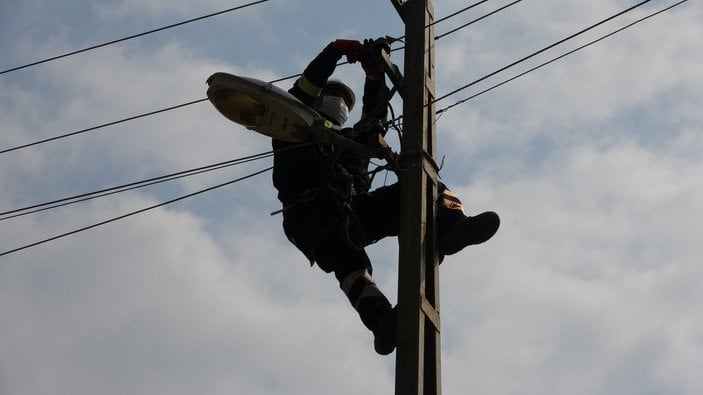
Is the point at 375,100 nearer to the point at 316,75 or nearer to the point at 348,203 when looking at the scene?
the point at 316,75

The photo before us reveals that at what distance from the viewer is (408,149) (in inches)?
223

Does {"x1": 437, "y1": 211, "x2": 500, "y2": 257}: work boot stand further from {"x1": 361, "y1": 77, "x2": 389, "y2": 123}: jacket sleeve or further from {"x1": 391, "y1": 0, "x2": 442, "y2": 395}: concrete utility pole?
{"x1": 361, "y1": 77, "x2": 389, "y2": 123}: jacket sleeve

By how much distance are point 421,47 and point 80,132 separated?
271 centimetres

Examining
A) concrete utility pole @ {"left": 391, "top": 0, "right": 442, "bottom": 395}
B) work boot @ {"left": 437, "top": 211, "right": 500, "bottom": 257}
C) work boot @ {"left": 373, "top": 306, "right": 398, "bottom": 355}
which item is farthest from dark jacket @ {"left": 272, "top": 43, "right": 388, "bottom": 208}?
work boot @ {"left": 373, "top": 306, "right": 398, "bottom": 355}

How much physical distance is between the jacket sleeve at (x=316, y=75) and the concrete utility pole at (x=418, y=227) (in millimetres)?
472

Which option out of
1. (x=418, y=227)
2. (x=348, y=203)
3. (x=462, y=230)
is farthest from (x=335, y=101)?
(x=418, y=227)

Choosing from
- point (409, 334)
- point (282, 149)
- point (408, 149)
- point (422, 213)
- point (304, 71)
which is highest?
point (304, 71)

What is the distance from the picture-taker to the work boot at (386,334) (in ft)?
17.6

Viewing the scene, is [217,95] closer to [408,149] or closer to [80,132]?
[408,149]

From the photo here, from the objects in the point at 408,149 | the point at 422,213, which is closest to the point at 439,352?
the point at 422,213

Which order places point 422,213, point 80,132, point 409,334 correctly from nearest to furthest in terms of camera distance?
point 409,334 < point 422,213 < point 80,132

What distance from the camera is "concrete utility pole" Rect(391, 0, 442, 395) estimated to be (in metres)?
4.96

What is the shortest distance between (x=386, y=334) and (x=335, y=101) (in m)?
2.24

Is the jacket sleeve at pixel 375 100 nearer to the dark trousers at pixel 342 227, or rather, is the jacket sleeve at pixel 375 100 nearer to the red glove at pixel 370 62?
the red glove at pixel 370 62
